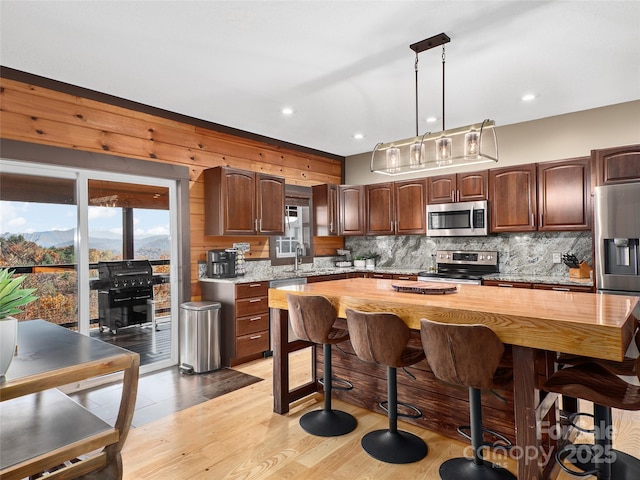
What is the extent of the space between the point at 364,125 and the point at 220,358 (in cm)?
322

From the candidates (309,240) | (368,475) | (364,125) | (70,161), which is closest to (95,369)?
(368,475)

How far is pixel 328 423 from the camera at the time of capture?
2.75 metres

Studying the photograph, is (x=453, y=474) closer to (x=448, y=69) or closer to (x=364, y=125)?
(x=448, y=69)

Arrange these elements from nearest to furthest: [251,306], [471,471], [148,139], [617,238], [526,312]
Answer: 1. [526,312]
2. [471,471]
3. [617,238]
4. [148,139]
5. [251,306]

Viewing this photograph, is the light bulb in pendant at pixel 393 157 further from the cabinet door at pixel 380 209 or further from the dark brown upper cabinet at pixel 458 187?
the cabinet door at pixel 380 209

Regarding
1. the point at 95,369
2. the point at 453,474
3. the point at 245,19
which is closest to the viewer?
the point at 95,369

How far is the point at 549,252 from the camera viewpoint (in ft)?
15.1

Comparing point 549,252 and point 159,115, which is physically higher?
point 159,115

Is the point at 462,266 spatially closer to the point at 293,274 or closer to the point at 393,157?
the point at 293,274

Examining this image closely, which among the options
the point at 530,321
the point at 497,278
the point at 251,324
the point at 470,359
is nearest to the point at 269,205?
the point at 251,324

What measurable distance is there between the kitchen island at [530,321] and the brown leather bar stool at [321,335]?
0.11 m

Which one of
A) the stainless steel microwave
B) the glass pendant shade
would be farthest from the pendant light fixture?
the stainless steel microwave

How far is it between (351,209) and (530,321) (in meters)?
4.45

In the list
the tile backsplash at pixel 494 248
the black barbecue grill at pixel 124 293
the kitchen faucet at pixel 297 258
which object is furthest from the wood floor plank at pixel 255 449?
the kitchen faucet at pixel 297 258
